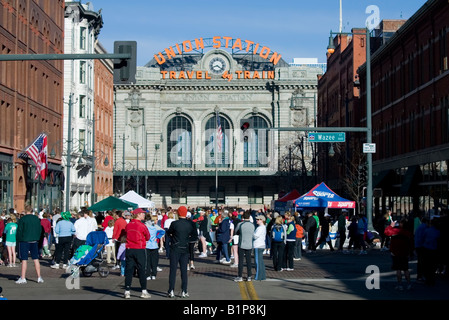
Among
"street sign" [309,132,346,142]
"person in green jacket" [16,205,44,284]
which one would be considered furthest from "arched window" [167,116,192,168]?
"person in green jacket" [16,205,44,284]

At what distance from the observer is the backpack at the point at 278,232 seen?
81.9 ft

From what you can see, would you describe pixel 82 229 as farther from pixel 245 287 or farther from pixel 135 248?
pixel 135 248

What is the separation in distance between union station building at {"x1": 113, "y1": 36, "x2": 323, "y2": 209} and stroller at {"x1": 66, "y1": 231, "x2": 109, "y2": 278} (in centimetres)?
8293

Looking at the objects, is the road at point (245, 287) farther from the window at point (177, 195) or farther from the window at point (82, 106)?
the window at point (177, 195)

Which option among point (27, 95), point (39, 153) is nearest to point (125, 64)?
point (39, 153)

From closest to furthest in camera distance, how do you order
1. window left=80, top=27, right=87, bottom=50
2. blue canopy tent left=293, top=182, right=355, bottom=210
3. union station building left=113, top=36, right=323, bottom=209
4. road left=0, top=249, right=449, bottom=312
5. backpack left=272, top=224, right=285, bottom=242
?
road left=0, top=249, right=449, bottom=312 < backpack left=272, top=224, right=285, bottom=242 < blue canopy tent left=293, top=182, right=355, bottom=210 < window left=80, top=27, right=87, bottom=50 < union station building left=113, top=36, right=323, bottom=209

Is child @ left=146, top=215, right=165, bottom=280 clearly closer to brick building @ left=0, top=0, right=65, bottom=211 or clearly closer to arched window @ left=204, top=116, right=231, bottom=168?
brick building @ left=0, top=0, right=65, bottom=211

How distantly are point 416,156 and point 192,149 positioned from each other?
65.8 m

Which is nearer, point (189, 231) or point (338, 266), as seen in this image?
point (189, 231)

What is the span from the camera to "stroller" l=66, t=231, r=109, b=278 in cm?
2230

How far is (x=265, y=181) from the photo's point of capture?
111312 millimetres

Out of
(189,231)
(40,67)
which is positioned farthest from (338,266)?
(40,67)

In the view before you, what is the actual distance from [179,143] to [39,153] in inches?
2400
